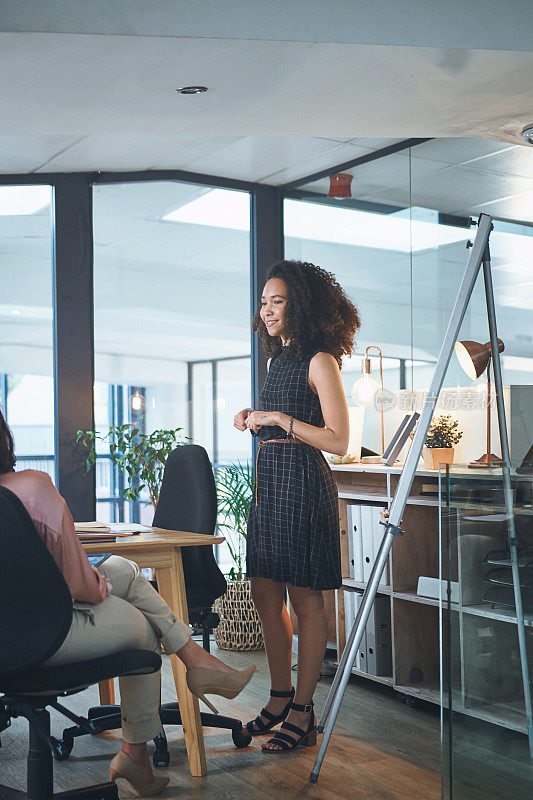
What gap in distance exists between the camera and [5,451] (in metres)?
2.16

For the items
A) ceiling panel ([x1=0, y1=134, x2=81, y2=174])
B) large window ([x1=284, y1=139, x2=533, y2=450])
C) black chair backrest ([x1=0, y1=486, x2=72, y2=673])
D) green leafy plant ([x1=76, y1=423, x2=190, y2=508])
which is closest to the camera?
black chair backrest ([x1=0, y1=486, x2=72, y2=673])

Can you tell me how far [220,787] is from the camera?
8.64 ft

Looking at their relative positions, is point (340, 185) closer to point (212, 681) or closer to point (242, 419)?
point (242, 419)

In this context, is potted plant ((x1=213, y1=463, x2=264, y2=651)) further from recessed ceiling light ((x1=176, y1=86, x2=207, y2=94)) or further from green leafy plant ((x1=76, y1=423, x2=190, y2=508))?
recessed ceiling light ((x1=176, y1=86, x2=207, y2=94))

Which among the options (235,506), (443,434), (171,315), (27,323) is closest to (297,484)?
(443,434)

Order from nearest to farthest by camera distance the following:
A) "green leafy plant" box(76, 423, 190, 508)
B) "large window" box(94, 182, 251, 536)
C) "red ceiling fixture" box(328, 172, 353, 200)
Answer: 1. "green leafy plant" box(76, 423, 190, 508)
2. "red ceiling fixture" box(328, 172, 353, 200)
3. "large window" box(94, 182, 251, 536)

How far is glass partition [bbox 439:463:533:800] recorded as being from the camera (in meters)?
2.09

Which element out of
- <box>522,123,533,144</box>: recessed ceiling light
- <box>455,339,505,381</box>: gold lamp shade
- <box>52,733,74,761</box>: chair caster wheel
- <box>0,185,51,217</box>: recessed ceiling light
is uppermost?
<box>0,185,51,217</box>: recessed ceiling light

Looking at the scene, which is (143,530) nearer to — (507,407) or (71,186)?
(507,407)

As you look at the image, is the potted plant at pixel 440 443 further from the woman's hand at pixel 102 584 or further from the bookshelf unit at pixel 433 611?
the woman's hand at pixel 102 584

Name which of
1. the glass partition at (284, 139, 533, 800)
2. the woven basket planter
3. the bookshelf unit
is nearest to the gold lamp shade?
the glass partition at (284, 139, 533, 800)

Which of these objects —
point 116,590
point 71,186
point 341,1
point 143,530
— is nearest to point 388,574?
point 143,530

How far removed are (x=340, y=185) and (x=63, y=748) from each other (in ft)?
10.7

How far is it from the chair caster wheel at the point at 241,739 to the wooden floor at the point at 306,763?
0.8 inches
